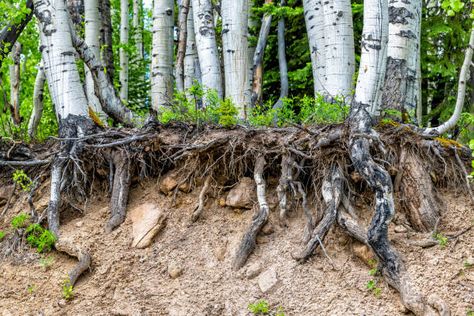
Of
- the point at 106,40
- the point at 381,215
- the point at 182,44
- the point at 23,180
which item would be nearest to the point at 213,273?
the point at 381,215

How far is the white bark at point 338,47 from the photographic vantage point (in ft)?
23.3

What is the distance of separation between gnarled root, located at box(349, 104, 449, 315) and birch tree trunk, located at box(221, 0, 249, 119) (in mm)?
2304

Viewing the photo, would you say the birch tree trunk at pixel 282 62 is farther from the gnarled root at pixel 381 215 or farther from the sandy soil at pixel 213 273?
the gnarled root at pixel 381 215

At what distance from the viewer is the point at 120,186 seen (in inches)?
253

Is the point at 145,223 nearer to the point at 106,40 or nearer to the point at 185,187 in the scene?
the point at 185,187

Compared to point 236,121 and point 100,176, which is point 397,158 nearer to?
point 236,121

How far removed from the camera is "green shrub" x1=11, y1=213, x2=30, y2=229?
20.6 feet

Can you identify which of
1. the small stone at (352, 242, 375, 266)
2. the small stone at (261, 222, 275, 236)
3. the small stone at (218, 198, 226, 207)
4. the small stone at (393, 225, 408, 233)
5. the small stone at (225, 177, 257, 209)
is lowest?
the small stone at (352, 242, 375, 266)

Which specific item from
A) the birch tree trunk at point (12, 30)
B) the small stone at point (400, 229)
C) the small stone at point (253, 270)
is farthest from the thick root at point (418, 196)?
the birch tree trunk at point (12, 30)

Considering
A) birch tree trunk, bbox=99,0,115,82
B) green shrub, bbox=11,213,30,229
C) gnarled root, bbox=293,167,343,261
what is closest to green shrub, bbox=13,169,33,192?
green shrub, bbox=11,213,30,229

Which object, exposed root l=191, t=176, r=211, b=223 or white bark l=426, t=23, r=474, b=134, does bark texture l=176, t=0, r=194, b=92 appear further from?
white bark l=426, t=23, r=474, b=134

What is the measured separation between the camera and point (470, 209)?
555cm

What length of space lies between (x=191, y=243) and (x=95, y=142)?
1.84 metres

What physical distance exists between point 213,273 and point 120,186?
1.69 m
